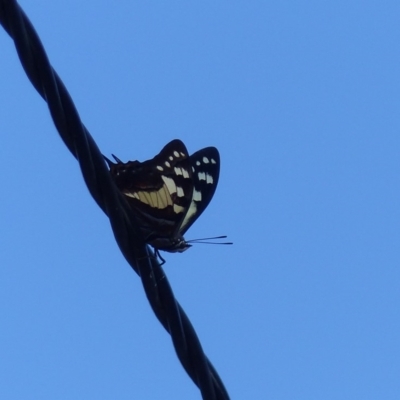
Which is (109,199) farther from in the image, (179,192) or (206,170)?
(206,170)

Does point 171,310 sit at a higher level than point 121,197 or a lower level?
lower

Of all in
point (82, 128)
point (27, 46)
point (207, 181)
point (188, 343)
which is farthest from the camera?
point (207, 181)

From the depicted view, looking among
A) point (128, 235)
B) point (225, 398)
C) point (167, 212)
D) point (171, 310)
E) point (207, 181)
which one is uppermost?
point (207, 181)

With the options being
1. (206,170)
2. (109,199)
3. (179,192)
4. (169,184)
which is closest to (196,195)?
(206,170)

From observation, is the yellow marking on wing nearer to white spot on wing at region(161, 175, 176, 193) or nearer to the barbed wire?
white spot on wing at region(161, 175, 176, 193)

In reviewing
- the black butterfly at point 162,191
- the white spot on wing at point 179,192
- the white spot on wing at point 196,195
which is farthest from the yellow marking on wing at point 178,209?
the white spot on wing at point 196,195

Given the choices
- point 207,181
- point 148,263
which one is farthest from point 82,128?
point 207,181

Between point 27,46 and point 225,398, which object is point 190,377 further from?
point 27,46

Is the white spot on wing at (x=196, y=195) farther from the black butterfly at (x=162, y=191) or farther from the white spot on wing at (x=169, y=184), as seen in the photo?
the white spot on wing at (x=169, y=184)

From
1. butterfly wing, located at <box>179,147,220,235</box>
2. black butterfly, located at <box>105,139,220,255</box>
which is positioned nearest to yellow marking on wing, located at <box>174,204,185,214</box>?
black butterfly, located at <box>105,139,220,255</box>
